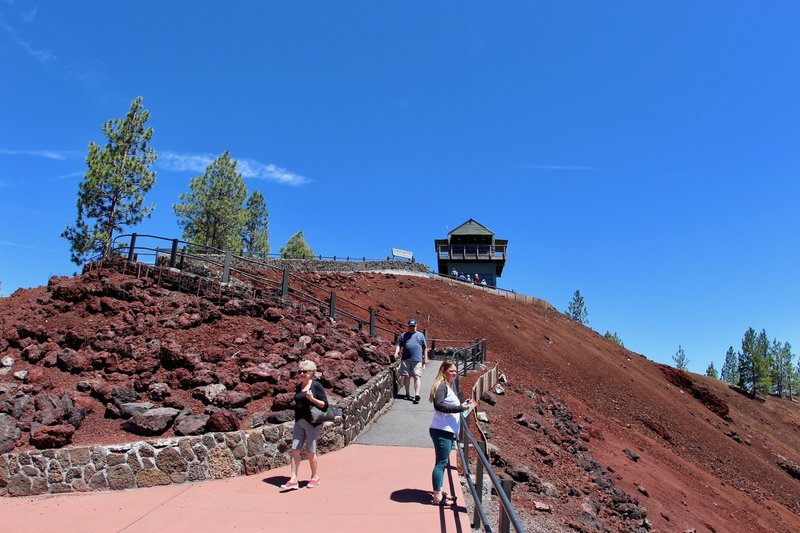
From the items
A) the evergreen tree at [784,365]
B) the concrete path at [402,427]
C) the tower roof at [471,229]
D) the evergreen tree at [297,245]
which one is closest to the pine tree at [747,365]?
the evergreen tree at [784,365]

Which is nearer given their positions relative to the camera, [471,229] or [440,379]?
[440,379]

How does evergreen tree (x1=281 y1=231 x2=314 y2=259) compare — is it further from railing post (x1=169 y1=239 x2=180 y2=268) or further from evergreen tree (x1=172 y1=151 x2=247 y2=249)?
railing post (x1=169 y1=239 x2=180 y2=268)

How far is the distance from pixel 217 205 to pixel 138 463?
35.3 m

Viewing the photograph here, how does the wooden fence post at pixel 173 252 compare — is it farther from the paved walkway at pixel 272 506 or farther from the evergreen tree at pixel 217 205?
the evergreen tree at pixel 217 205

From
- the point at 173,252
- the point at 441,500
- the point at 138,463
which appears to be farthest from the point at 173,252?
the point at 441,500

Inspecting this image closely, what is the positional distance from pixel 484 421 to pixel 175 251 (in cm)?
1103

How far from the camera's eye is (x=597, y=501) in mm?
10891

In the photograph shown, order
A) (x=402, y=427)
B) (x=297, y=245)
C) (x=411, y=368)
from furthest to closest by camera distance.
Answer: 1. (x=297, y=245)
2. (x=411, y=368)
3. (x=402, y=427)

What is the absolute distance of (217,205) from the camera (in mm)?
40219

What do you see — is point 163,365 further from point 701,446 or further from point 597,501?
point 701,446

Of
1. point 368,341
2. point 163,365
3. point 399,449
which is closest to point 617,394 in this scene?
point 368,341

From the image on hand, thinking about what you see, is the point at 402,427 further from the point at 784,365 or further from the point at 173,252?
the point at 784,365

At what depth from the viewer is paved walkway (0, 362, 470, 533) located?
5785 mm

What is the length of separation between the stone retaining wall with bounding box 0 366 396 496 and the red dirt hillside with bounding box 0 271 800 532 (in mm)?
458
